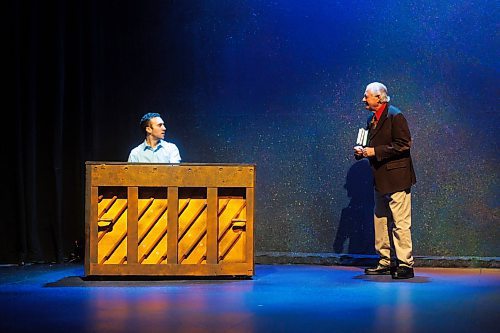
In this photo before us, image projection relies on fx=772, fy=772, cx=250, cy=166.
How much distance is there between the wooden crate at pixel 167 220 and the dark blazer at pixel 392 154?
95 cm

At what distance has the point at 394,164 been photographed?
569 cm

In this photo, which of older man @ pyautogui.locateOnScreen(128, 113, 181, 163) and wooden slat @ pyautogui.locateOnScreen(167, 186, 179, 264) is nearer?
wooden slat @ pyautogui.locateOnScreen(167, 186, 179, 264)

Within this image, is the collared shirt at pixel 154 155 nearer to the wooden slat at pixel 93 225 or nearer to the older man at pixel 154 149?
the older man at pixel 154 149

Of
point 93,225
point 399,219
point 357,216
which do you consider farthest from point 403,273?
point 93,225

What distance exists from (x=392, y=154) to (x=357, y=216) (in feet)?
4.08

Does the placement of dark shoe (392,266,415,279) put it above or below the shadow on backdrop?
below

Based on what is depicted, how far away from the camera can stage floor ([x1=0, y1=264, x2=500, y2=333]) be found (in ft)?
13.0

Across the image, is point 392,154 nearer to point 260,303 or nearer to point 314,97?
point 314,97

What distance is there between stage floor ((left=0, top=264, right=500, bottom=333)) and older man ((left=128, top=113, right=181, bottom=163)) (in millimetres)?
1041

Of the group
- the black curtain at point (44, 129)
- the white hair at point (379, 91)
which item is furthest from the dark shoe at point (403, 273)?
the black curtain at point (44, 129)

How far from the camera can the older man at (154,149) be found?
245 inches

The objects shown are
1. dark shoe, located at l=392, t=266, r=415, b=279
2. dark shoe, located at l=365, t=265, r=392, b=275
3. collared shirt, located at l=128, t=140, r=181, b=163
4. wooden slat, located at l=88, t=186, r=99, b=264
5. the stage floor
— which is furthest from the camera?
collared shirt, located at l=128, t=140, r=181, b=163

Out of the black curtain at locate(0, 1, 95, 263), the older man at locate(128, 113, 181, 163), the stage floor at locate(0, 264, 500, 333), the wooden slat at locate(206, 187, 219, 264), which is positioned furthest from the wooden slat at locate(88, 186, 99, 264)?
the black curtain at locate(0, 1, 95, 263)

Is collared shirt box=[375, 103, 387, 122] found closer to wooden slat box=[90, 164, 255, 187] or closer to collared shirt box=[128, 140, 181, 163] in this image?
wooden slat box=[90, 164, 255, 187]
